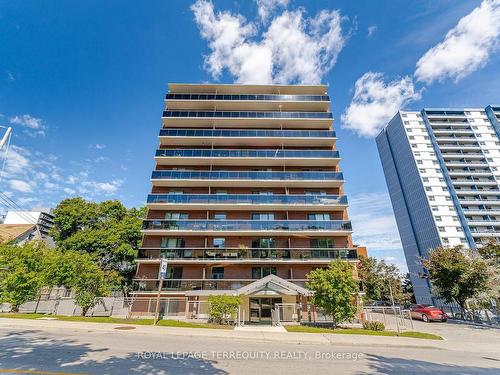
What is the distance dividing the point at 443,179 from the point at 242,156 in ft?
196

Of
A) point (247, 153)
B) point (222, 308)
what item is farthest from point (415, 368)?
point (247, 153)

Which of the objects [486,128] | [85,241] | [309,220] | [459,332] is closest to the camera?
[459,332]

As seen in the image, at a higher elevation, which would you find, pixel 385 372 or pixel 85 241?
pixel 85 241

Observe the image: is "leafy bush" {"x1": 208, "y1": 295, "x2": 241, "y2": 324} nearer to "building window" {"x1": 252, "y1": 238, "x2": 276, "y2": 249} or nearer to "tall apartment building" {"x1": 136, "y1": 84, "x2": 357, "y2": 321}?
"tall apartment building" {"x1": 136, "y1": 84, "x2": 357, "y2": 321}

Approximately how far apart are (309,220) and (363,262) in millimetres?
25219

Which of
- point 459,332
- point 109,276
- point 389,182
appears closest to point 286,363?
point 459,332

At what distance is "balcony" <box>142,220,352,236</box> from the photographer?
91.2ft

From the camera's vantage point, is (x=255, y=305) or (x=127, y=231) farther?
(x=127, y=231)

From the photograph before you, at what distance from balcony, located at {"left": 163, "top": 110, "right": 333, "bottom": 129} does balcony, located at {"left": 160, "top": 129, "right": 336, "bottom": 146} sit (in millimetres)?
1910

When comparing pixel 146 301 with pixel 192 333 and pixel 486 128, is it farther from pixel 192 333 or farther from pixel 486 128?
pixel 486 128

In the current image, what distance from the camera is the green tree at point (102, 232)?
3200 centimetres

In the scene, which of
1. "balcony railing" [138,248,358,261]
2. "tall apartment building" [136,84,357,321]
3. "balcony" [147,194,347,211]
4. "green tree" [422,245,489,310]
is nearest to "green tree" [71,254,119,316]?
"tall apartment building" [136,84,357,321]

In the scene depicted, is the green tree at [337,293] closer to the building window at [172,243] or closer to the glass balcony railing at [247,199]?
the glass balcony railing at [247,199]

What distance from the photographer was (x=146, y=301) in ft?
82.2
